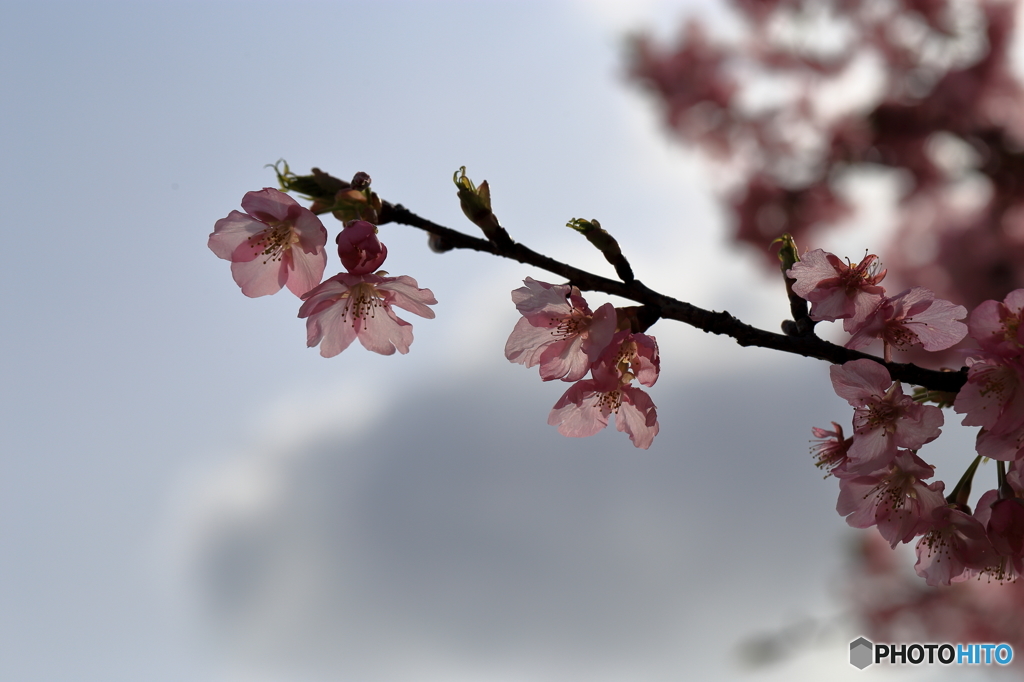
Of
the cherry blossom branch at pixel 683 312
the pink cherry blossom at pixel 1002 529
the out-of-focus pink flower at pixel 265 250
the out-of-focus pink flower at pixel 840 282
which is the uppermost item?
the out-of-focus pink flower at pixel 840 282

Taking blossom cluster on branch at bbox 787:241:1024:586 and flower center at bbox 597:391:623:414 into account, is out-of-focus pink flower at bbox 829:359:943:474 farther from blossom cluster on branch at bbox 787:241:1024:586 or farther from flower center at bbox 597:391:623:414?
flower center at bbox 597:391:623:414

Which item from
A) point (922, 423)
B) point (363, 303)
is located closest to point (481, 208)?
point (363, 303)

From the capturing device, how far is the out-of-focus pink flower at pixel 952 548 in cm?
158

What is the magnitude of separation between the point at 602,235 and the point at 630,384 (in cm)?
39

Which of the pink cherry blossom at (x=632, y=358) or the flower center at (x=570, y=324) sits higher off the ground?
the flower center at (x=570, y=324)

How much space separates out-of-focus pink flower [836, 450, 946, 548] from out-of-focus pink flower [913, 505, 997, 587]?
0.11ft

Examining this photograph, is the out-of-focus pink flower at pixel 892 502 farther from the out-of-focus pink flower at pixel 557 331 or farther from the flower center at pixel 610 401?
the out-of-focus pink flower at pixel 557 331

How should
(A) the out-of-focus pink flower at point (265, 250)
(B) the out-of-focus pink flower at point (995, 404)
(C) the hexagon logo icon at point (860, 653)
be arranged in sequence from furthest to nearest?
1. (C) the hexagon logo icon at point (860, 653)
2. (A) the out-of-focus pink flower at point (265, 250)
3. (B) the out-of-focus pink flower at point (995, 404)

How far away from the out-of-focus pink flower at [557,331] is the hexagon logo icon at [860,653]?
3.64 metres

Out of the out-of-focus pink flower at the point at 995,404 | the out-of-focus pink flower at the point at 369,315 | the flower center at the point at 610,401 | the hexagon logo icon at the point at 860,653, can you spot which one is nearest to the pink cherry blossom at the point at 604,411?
the flower center at the point at 610,401

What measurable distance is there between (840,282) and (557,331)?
2.19ft

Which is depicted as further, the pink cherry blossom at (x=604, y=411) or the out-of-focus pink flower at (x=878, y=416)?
the pink cherry blossom at (x=604, y=411)

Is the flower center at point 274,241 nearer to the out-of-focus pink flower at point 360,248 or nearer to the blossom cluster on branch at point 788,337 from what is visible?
the blossom cluster on branch at point 788,337

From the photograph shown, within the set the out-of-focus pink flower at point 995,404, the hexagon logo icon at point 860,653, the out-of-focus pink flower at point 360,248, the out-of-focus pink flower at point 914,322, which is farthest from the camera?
the hexagon logo icon at point 860,653
